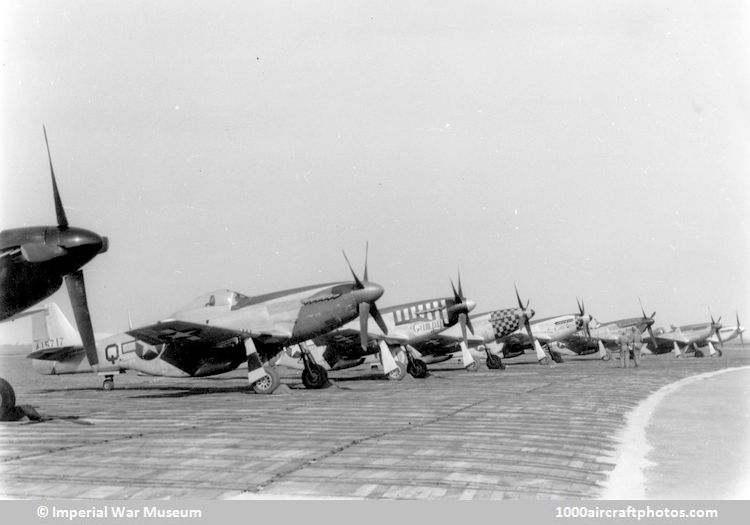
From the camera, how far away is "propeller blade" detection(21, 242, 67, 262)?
10474 mm

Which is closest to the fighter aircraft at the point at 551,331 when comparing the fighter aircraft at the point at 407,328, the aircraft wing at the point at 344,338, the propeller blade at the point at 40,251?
the fighter aircraft at the point at 407,328

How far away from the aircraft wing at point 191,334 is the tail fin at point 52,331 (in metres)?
8.84

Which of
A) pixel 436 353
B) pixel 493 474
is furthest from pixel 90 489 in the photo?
pixel 436 353

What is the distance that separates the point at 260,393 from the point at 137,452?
1158 centimetres

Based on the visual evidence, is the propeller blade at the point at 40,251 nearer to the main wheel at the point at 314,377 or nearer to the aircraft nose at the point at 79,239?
the aircraft nose at the point at 79,239

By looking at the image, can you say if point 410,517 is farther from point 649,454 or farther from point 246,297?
point 246,297

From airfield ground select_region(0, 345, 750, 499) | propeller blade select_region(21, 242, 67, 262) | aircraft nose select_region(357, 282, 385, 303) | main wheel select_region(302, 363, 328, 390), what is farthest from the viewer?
main wheel select_region(302, 363, 328, 390)

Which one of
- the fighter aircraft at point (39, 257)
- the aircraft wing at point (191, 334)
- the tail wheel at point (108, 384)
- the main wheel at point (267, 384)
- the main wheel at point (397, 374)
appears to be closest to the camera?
the fighter aircraft at point (39, 257)

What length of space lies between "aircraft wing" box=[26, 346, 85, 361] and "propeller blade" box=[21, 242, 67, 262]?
59.9 ft

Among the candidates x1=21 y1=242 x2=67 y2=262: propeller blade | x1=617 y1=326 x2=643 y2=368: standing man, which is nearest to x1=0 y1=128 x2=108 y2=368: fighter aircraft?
x1=21 y1=242 x2=67 y2=262: propeller blade

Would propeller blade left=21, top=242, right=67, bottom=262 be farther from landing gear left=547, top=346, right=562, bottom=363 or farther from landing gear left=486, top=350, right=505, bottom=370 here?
landing gear left=547, top=346, right=562, bottom=363

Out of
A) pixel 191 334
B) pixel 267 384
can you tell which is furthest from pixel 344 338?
pixel 191 334

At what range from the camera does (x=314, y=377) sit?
23078 mm

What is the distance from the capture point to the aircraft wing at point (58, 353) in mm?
27422
